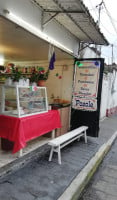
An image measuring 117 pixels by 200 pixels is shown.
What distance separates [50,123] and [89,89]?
169 centimetres

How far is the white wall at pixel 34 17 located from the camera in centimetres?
294

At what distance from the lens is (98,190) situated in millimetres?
3146

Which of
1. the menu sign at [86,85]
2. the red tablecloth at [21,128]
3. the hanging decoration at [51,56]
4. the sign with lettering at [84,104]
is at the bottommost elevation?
the red tablecloth at [21,128]

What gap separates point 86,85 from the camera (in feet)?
17.8

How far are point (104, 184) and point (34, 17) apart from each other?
3.65 metres

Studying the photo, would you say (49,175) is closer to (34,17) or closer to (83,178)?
(83,178)

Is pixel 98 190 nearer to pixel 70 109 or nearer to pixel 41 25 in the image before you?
pixel 70 109

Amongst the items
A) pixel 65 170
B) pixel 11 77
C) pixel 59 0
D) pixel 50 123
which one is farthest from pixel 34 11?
pixel 65 170

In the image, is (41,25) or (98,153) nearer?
(41,25)

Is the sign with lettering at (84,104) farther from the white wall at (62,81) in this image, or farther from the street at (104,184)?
the street at (104,184)

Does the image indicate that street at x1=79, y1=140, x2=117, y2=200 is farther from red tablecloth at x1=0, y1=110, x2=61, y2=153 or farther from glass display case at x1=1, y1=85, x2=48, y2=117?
glass display case at x1=1, y1=85, x2=48, y2=117

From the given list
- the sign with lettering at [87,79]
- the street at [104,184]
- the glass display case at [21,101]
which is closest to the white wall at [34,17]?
the sign with lettering at [87,79]

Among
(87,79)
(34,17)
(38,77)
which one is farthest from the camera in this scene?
(87,79)

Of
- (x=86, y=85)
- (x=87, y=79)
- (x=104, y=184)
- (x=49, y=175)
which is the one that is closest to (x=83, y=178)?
(x=104, y=184)
